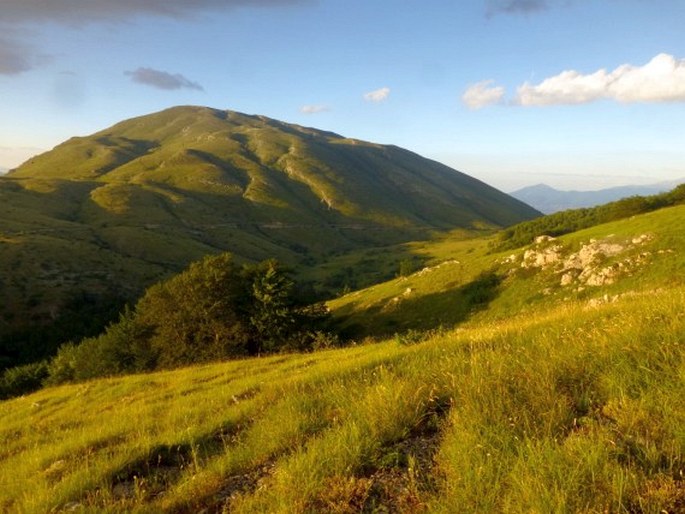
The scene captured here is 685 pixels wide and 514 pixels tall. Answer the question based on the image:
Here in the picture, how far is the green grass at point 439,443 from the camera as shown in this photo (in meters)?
4.28

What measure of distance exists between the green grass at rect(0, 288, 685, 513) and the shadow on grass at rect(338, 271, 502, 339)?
120 feet

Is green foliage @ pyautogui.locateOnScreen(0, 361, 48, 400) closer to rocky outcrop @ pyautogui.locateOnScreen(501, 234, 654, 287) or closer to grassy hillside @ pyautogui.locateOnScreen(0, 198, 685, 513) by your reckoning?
grassy hillside @ pyautogui.locateOnScreen(0, 198, 685, 513)

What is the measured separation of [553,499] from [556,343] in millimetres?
4296

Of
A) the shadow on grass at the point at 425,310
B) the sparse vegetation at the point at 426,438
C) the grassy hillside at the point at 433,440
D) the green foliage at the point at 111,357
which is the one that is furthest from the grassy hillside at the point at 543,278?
the grassy hillside at the point at 433,440

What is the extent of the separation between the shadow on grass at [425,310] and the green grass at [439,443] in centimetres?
3646

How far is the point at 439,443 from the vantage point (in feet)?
19.0

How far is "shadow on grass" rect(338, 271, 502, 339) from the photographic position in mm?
46188

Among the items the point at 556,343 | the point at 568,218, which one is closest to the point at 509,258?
the point at 556,343

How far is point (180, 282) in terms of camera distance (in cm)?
4491

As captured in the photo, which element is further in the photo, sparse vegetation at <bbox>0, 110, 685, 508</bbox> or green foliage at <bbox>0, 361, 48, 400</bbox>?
green foliage at <bbox>0, 361, 48, 400</bbox>

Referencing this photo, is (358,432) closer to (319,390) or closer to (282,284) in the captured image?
(319,390)

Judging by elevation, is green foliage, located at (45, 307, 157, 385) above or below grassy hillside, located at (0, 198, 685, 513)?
below

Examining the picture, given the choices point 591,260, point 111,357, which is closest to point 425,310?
point 591,260

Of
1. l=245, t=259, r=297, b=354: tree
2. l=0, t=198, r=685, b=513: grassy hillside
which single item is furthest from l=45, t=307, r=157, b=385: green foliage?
l=0, t=198, r=685, b=513: grassy hillside
